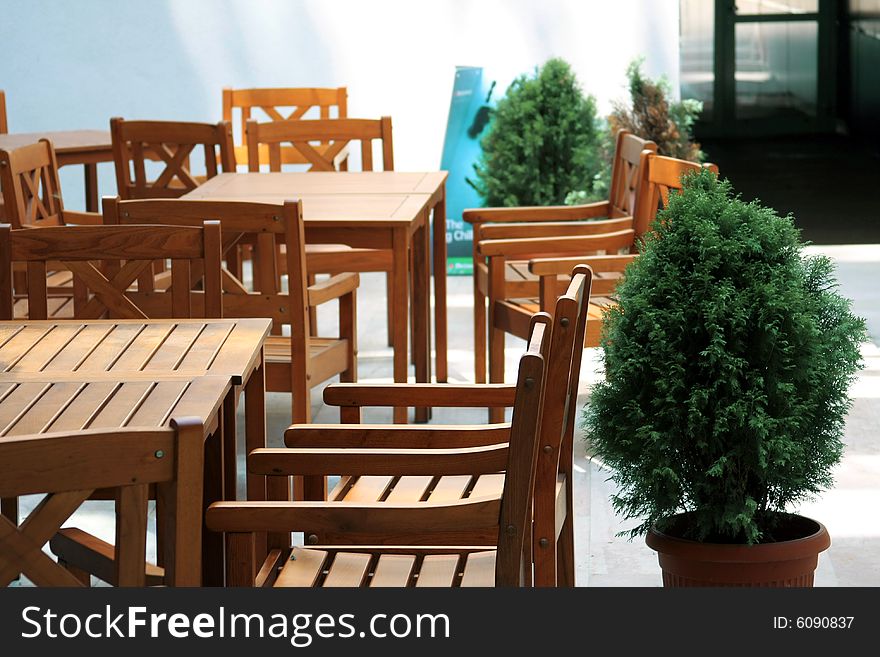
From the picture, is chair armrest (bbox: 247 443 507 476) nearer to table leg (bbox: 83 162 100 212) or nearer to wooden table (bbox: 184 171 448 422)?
wooden table (bbox: 184 171 448 422)

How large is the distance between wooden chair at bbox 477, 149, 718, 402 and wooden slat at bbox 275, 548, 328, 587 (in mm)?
2092

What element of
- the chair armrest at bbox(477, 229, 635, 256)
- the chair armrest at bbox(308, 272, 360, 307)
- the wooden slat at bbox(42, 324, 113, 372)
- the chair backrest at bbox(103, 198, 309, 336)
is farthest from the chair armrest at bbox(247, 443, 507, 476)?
the chair armrest at bbox(477, 229, 635, 256)

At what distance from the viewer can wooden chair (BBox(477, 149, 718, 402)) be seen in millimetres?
4383

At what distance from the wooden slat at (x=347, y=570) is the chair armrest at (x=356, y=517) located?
214 millimetres

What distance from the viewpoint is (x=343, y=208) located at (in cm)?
445

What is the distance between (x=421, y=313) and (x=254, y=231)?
4.74 ft

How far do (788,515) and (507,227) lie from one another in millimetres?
2475

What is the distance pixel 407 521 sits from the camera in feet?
6.42

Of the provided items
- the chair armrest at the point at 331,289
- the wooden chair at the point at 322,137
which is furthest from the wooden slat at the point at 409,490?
the wooden chair at the point at 322,137

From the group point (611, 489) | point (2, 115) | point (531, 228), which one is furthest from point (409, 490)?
point (2, 115)

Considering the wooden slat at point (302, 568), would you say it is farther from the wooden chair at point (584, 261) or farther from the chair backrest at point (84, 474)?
the wooden chair at point (584, 261)

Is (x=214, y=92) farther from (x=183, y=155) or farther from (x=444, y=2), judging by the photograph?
(x=183, y=155)

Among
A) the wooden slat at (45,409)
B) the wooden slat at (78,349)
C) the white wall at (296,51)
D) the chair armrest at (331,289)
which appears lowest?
the chair armrest at (331,289)

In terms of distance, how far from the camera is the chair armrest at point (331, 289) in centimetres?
407
